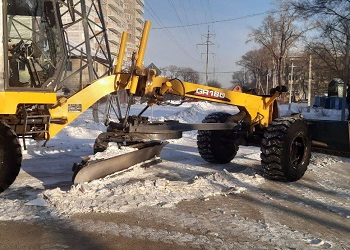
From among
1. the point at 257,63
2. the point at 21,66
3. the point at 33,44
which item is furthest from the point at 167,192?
the point at 257,63

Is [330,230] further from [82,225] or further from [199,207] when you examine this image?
[82,225]

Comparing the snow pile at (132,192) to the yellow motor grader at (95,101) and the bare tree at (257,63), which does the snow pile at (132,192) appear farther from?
the bare tree at (257,63)

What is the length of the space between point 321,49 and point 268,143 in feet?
77.5

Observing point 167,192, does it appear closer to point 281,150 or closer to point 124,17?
point 281,150

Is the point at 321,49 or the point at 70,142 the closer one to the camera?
the point at 70,142

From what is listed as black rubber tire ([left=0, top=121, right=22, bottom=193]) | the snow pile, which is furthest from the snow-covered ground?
black rubber tire ([left=0, top=121, right=22, bottom=193])

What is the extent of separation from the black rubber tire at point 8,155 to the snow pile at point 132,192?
578 millimetres

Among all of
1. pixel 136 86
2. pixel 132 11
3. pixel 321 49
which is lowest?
pixel 136 86

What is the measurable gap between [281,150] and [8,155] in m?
4.48

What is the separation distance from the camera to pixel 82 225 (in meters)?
5.02

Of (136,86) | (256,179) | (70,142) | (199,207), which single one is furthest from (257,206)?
(70,142)

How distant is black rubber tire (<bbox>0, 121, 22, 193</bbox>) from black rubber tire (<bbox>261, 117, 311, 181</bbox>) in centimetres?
414

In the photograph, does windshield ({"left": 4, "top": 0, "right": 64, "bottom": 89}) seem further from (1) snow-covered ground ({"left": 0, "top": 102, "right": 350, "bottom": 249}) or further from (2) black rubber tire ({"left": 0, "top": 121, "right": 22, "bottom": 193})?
(1) snow-covered ground ({"left": 0, "top": 102, "right": 350, "bottom": 249})

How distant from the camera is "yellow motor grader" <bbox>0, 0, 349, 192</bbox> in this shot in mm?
5957
